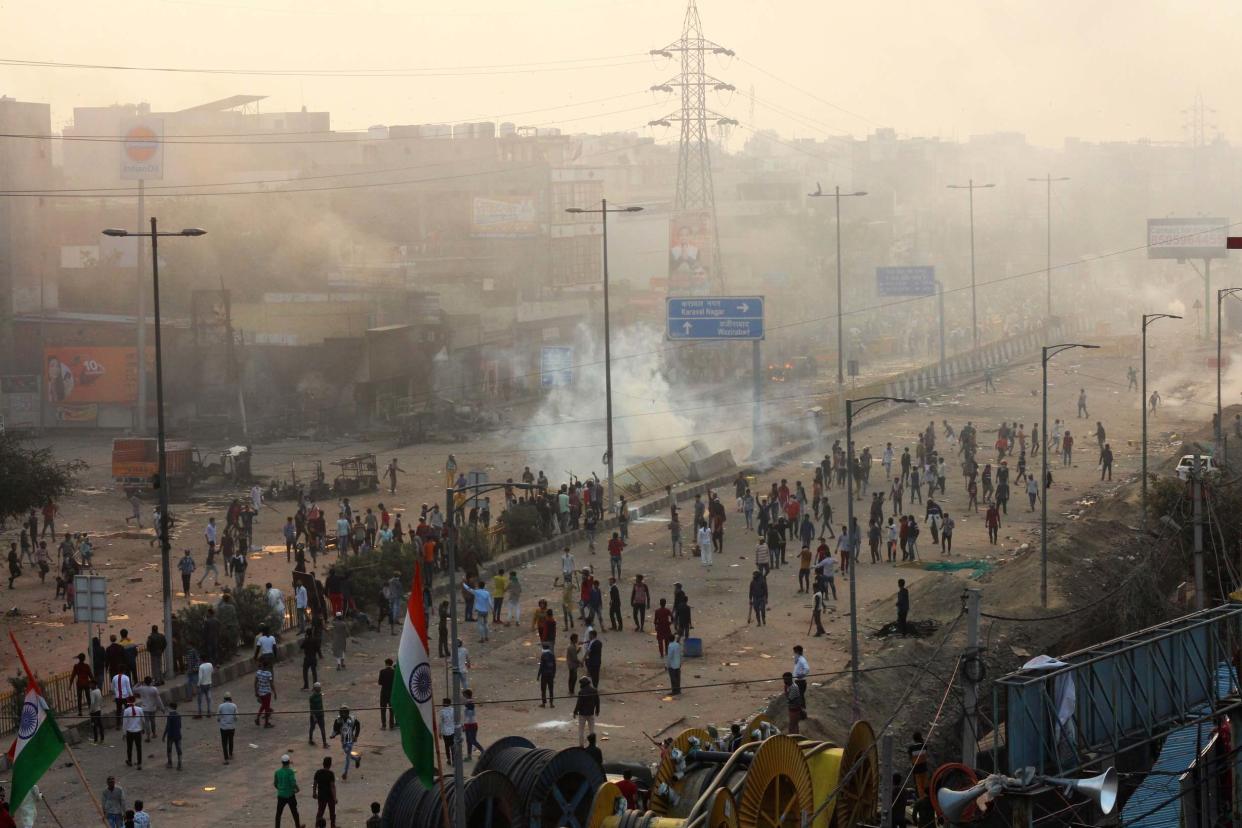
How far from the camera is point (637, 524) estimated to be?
127 ft

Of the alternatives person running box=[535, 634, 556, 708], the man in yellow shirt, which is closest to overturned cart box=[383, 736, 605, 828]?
person running box=[535, 634, 556, 708]

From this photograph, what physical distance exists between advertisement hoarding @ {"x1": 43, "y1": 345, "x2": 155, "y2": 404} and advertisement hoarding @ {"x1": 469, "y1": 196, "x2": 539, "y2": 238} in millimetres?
31951

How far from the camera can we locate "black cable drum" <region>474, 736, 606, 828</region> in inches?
673

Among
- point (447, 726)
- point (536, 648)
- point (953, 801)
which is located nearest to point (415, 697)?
point (447, 726)

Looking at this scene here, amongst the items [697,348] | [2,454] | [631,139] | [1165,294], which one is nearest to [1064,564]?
[2,454]

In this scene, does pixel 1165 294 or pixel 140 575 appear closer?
pixel 140 575

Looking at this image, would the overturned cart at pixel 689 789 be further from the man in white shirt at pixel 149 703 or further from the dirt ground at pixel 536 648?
the man in white shirt at pixel 149 703

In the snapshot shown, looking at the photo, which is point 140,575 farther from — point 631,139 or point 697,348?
point 631,139

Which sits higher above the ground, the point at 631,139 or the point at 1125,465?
the point at 631,139

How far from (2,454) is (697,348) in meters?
38.3

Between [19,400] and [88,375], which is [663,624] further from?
[19,400]

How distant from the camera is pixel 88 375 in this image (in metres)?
56.2

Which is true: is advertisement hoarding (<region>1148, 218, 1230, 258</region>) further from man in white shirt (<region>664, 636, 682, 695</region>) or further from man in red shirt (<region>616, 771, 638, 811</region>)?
man in red shirt (<region>616, 771, 638, 811</region>)

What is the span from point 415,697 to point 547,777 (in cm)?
186
